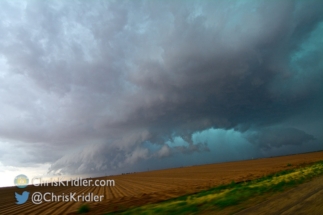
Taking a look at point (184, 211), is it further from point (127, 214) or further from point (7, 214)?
point (7, 214)

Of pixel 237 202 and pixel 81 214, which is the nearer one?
pixel 237 202

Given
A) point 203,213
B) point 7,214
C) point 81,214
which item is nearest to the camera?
point 203,213

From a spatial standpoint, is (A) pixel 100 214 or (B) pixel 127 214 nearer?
(B) pixel 127 214

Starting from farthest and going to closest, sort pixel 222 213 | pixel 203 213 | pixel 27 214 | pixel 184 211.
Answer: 1. pixel 27 214
2. pixel 184 211
3. pixel 203 213
4. pixel 222 213

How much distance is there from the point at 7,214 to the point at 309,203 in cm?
2963

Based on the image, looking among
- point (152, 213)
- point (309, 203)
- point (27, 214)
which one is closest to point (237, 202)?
point (309, 203)

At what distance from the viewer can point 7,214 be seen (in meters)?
24.3

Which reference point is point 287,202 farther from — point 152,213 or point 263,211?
point 152,213

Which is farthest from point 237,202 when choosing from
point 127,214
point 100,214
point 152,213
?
point 100,214

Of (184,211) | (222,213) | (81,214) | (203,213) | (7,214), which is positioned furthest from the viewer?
(7,214)

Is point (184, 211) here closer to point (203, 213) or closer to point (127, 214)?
point (203, 213)

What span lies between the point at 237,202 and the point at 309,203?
129 inches

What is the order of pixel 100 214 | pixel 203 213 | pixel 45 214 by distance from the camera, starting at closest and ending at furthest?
pixel 203 213 < pixel 100 214 < pixel 45 214

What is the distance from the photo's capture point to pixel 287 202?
388 inches
